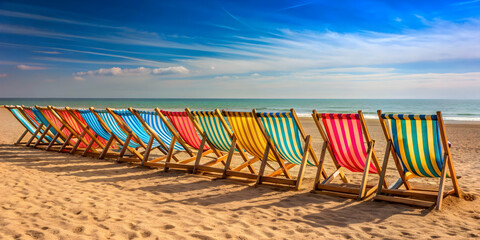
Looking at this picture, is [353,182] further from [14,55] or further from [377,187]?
[14,55]

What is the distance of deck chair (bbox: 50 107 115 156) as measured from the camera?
638 cm

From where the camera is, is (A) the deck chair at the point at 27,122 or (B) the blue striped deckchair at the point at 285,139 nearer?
(B) the blue striped deckchair at the point at 285,139

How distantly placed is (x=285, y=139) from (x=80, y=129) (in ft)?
14.2

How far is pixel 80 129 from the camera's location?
22.6ft

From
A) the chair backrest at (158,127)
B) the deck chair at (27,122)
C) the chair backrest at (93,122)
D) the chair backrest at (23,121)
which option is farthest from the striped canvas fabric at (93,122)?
the chair backrest at (23,121)

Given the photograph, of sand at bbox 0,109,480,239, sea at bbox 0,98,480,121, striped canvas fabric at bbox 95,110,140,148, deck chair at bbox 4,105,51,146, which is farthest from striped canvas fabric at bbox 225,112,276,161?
sea at bbox 0,98,480,121

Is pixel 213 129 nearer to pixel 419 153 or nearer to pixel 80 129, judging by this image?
pixel 419 153

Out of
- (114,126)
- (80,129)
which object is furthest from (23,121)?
(114,126)

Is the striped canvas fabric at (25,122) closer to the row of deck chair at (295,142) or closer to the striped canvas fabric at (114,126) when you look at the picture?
the row of deck chair at (295,142)

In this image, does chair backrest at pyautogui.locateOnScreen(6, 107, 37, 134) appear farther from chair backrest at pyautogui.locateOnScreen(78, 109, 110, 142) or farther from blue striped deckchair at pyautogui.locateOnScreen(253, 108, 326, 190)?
blue striped deckchair at pyautogui.locateOnScreen(253, 108, 326, 190)

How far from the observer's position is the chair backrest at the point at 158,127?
5.50 m

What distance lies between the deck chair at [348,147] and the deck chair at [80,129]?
401cm

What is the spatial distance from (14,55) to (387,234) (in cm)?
5585

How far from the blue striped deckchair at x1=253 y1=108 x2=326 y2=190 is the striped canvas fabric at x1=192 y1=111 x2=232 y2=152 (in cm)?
67
